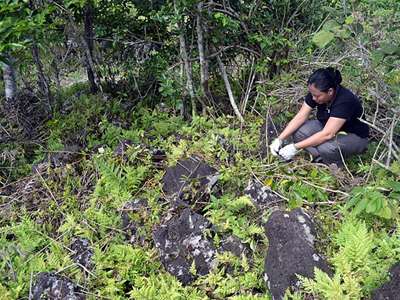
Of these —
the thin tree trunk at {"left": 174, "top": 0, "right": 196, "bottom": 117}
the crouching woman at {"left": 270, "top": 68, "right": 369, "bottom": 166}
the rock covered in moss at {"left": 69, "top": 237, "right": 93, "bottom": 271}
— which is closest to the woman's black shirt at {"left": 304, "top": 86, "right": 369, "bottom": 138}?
the crouching woman at {"left": 270, "top": 68, "right": 369, "bottom": 166}

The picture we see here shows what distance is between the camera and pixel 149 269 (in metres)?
4.02

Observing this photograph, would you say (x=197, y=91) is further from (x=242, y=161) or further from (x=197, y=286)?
(x=197, y=286)

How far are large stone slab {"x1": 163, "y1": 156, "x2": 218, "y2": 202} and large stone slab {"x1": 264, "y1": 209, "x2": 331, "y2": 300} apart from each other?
1.05 meters

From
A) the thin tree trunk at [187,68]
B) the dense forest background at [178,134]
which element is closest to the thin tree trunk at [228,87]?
the dense forest background at [178,134]

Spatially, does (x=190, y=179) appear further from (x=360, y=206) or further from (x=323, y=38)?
(x=323, y=38)

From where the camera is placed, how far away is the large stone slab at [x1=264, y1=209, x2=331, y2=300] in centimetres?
329

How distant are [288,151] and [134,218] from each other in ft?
5.38

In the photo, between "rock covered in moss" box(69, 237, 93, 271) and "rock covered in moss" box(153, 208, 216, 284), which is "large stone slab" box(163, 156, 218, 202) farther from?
"rock covered in moss" box(69, 237, 93, 271)

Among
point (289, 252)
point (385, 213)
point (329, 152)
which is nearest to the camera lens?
point (289, 252)

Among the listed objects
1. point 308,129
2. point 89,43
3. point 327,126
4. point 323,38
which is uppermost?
point 323,38

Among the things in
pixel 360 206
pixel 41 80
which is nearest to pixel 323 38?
pixel 360 206

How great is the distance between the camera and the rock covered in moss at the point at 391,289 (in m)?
2.76

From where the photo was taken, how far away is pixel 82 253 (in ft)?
13.9

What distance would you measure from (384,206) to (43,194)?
3.42 metres
